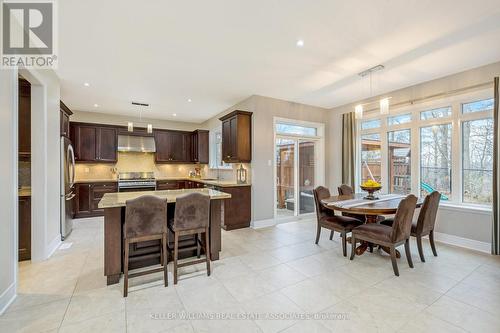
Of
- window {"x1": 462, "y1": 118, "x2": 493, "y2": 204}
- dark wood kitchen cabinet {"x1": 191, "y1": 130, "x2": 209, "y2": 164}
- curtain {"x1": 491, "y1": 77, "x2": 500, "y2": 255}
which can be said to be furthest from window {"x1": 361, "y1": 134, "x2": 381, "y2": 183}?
dark wood kitchen cabinet {"x1": 191, "y1": 130, "x2": 209, "y2": 164}

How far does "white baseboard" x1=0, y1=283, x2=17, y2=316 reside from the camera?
6.66 feet

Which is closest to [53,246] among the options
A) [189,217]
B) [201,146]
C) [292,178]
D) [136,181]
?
[189,217]

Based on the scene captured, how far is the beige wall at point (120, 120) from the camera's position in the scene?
6.30 metres

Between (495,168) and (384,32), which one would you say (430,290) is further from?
(384,32)

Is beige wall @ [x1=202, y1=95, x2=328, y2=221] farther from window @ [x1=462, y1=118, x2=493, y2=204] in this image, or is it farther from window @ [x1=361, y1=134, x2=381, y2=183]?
window @ [x1=462, y1=118, x2=493, y2=204]

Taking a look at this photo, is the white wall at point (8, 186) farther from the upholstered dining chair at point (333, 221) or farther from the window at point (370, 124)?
the window at point (370, 124)

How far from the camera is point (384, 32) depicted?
2674 millimetres

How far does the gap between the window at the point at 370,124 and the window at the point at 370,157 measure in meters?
0.20

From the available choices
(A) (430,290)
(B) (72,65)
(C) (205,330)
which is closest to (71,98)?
(B) (72,65)

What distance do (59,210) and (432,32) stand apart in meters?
5.97

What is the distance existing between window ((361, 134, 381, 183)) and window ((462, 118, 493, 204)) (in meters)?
1.44

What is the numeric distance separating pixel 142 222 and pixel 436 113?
16.7 feet

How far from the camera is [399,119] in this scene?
464 centimetres

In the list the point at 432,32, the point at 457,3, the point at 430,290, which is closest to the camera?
the point at 457,3
